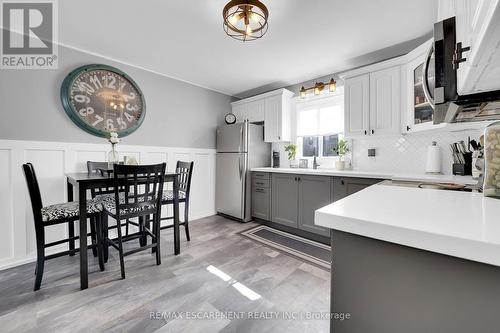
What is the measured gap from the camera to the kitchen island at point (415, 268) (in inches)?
17.4

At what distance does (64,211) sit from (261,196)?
8.07ft

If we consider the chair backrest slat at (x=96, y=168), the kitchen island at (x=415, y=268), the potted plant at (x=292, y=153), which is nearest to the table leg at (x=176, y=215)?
the chair backrest slat at (x=96, y=168)

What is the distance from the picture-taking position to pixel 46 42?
230 cm

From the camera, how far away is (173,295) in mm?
1656

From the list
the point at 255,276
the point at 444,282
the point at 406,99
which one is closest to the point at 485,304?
the point at 444,282

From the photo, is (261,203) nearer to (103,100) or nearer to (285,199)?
(285,199)

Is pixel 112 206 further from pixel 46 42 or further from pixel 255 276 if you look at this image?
pixel 46 42

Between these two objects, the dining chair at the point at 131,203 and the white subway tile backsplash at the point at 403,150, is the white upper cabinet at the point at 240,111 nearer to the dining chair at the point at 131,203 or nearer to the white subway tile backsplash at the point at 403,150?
the white subway tile backsplash at the point at 403,150

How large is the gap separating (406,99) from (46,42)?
164 inches

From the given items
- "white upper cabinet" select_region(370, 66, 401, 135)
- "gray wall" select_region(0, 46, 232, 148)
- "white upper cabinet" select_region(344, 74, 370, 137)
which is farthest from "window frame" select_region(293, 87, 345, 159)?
"gray wall" select_region(0, 46, 232, 148)

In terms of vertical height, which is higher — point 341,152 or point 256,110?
point 256,110

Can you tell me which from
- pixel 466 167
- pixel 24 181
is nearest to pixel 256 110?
pixel 466 167

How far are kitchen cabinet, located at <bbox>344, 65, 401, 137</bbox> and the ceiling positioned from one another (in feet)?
1.08

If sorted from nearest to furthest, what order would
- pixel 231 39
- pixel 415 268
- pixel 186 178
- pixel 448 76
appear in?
pixel 415 268, pixel 448 76, pixel 231 39, pixel 186 178
